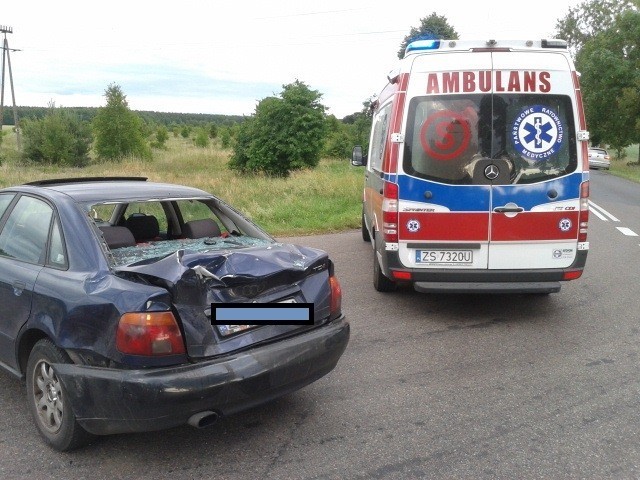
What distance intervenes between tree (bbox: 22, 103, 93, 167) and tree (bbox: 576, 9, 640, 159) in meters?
41.8

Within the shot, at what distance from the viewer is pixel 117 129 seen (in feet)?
173

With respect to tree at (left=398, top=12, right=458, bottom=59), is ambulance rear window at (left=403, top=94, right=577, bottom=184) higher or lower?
lower

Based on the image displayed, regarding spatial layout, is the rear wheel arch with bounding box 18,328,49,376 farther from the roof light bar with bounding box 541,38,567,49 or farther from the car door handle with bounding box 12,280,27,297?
the roof light bar with bounding box 541,38,567,49

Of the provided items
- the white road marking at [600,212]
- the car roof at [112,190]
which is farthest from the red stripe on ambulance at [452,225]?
the white road marking at [600,212]

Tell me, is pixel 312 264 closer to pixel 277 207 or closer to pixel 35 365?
pixel 35 365

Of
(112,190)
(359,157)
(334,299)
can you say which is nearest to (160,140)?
(359,157)

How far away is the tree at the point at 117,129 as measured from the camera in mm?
52781

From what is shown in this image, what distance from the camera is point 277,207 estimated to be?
1506 cm

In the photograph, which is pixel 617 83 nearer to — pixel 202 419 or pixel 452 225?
pixel 452 225

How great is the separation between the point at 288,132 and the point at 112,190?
3102 centimetres

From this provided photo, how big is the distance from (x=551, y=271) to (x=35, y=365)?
14.6 ft

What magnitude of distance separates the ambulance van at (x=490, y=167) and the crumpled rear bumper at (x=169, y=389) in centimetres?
280

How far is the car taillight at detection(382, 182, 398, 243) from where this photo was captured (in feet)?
19.1

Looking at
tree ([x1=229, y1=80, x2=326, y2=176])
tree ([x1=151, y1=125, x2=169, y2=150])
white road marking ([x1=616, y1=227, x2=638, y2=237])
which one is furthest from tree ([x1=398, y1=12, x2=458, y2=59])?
tree ([x1=151, y1=125, x2=169, y2=150])
